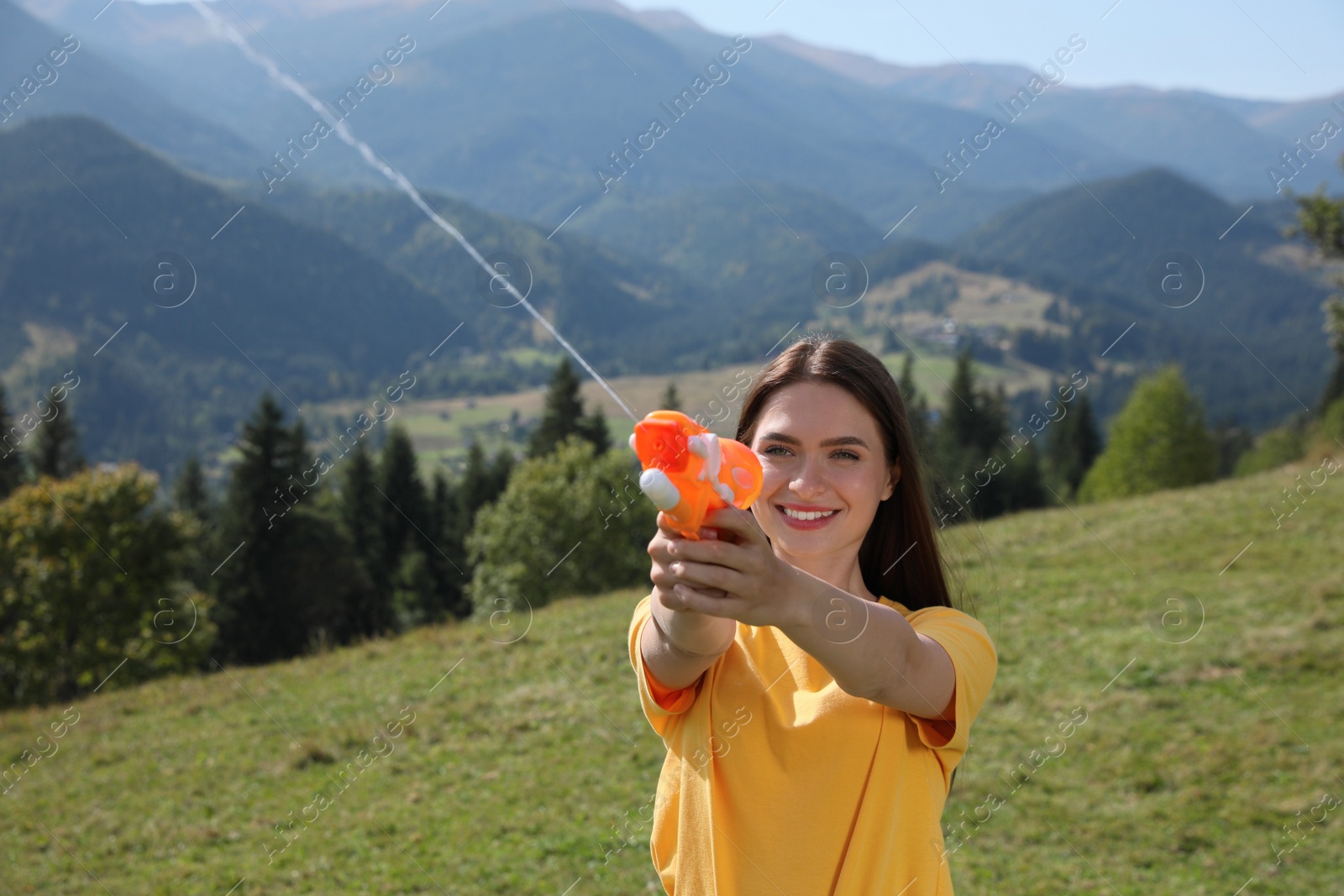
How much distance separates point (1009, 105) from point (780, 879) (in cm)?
1406

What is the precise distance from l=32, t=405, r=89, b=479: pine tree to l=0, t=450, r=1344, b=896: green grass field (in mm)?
44466

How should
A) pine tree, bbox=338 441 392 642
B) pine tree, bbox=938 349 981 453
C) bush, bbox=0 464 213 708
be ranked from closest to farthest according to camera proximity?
bush, bbox=0 464 213 708 → pine tree, bbox=338 441 392 642 → pine tree, bbox=938 349 981 453

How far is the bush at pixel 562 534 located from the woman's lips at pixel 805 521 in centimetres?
3677

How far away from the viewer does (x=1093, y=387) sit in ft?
523

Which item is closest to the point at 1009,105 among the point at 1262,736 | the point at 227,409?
the point at 1262,736

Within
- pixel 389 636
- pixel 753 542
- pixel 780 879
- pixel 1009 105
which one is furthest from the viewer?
pixel 389 636

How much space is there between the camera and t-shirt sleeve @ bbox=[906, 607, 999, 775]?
2104 mm

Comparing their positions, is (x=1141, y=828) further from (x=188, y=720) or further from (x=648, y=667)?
(x=188, y=720)

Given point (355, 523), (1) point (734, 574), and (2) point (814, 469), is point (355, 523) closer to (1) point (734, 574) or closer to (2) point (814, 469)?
(2) point (814, 469)

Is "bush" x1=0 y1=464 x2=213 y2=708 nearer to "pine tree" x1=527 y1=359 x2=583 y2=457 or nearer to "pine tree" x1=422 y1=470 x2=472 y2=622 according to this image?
"pine tree" x1=422 y1=470 x2=472 y2=622

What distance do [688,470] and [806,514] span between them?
2.26ft

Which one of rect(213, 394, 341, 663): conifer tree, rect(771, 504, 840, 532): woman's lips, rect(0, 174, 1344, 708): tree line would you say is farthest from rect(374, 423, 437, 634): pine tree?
rect(771, 504, 840, 532): woman's lips

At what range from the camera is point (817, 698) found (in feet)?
6.91

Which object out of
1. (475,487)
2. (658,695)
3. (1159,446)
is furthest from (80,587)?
(1159,446)
